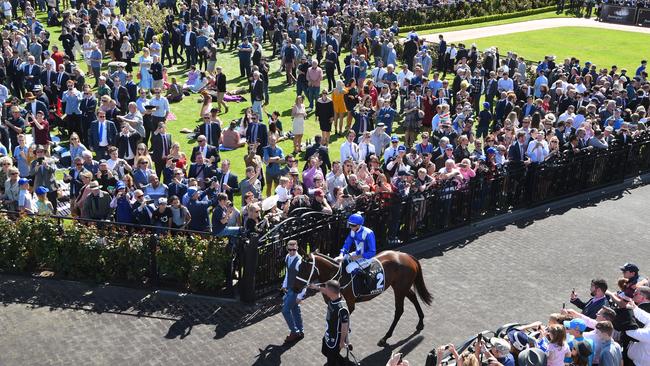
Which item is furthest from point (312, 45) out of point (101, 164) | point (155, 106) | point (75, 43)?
point (101, 164)

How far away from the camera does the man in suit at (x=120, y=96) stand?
19.7 meters

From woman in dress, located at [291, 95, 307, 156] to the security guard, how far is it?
10.3 meters

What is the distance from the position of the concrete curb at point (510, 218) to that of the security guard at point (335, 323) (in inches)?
204

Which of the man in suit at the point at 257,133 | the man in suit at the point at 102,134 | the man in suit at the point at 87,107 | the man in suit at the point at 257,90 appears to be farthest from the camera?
the man in suit at the point at 257,90

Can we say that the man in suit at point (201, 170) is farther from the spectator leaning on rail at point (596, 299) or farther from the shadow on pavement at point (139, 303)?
the spectator leaning on rail at point (596, 299)

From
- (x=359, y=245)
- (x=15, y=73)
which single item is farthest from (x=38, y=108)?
(x=359, y=245)

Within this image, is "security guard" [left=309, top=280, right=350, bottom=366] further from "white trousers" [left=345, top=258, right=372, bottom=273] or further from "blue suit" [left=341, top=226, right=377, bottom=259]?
"blue suit" [left=341, top=226, right=377, bottom=259]

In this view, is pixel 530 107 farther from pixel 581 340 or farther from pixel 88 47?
pixel 88 47

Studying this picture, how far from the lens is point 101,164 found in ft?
47.5

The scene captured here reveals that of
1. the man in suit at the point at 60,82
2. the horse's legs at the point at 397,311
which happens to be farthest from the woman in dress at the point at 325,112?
the horse's legs at the point at 397,311

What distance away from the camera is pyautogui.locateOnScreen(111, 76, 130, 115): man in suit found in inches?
777

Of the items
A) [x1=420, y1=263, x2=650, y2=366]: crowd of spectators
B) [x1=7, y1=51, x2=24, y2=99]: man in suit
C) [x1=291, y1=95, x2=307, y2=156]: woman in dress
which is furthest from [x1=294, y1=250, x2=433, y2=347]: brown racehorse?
[x1=7, y1=51, x2=24, y2=99]: man in suit

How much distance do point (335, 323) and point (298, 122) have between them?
425 inches

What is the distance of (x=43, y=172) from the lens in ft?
48.6
